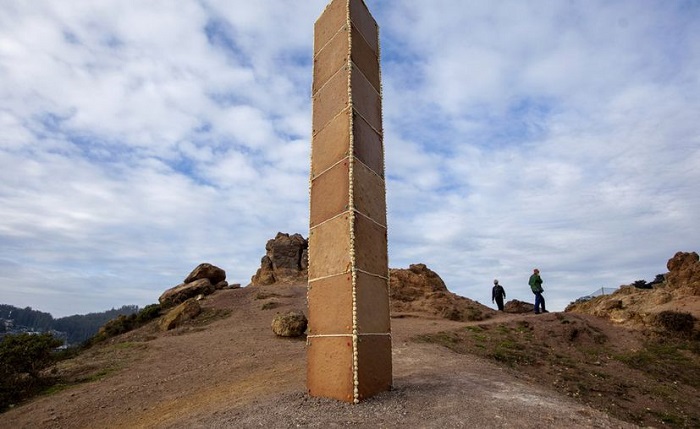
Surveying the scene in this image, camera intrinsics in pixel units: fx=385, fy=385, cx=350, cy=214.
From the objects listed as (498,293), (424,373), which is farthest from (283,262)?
(424,373)

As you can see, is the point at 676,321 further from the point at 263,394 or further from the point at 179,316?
the point at 179,316

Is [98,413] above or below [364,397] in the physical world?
below

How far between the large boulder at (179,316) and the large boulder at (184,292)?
190 inches

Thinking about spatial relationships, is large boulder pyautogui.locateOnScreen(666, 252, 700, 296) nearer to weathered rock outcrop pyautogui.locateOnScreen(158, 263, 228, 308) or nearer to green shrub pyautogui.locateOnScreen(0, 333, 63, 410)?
green shrub pyautogui.locateOnScreen(0, 333, 63, 410)

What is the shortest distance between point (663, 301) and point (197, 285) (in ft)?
89.8

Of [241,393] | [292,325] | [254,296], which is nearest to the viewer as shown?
[241,393]

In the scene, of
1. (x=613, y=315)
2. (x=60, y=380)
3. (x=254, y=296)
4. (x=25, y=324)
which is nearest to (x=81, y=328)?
(x=25, y=324)

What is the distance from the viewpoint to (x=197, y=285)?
27266 millimetres

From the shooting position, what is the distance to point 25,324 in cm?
13550

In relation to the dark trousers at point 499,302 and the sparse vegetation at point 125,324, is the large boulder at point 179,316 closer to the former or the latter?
the sparse vegetation at point 125,324

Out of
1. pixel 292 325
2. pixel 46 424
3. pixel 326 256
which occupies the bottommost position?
pixel 46 424

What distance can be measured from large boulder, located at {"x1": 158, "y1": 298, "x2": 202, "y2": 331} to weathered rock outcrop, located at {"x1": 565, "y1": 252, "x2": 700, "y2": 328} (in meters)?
21.1

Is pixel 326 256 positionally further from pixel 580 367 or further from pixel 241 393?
pixel 580 367

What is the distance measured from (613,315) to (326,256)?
17759mm
